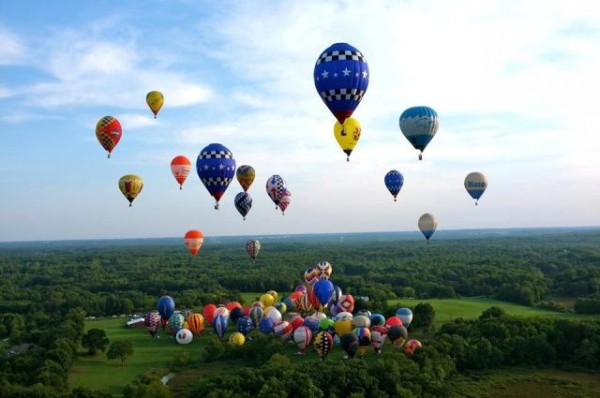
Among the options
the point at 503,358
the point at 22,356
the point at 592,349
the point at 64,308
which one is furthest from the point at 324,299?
the point at 64,308

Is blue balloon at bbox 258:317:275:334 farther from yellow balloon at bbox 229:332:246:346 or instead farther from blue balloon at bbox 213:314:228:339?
blue balloon at bbox 213:314:228:339

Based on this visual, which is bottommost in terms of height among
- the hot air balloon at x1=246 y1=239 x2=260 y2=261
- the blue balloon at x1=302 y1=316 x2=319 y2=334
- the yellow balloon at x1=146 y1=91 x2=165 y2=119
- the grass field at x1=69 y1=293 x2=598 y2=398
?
the grass field at x1=69 y1=293 x2=598 y2=398

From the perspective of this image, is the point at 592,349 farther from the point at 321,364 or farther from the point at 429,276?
the point at 429,276

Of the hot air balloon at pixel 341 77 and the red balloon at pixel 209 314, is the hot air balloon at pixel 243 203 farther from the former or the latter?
the hot air balloon at pixel 341 77

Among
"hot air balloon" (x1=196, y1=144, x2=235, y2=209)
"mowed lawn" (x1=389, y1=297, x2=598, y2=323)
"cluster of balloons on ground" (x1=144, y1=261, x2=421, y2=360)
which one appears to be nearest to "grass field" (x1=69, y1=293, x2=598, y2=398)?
"mowed lawn" (x1=389, y1=297, x2=598, y2=323)

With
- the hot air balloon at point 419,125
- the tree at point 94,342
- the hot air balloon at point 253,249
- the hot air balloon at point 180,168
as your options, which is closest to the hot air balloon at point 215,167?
the hot air balloon at point 180,168
